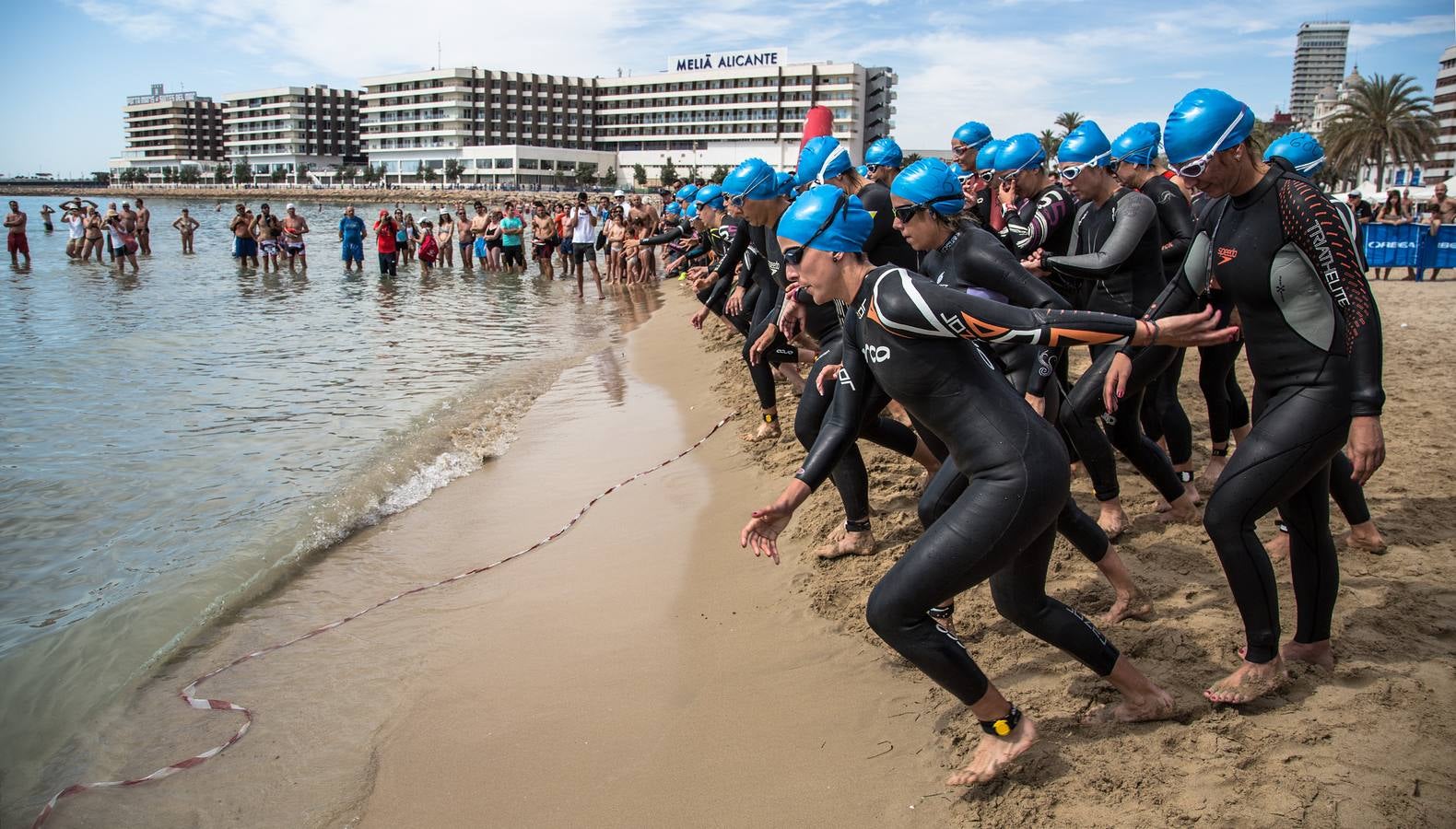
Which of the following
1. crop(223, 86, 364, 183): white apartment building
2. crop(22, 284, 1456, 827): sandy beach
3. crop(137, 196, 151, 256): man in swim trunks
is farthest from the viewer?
crop(223, 86, 364, 183): white apartment building

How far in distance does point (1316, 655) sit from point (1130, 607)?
2.24 feet

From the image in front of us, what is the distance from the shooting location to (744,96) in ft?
436

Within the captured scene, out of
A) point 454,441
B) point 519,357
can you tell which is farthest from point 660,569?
point 519,357

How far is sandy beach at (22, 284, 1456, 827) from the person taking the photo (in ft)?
9.36

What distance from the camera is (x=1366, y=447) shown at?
2.93 m

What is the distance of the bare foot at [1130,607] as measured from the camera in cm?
382

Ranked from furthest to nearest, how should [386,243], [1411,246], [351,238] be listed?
[351,238] < [386,243] < [1411,246]

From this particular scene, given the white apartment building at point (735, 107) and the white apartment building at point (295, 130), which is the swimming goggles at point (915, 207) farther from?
the white apartment building at point (295, 130)

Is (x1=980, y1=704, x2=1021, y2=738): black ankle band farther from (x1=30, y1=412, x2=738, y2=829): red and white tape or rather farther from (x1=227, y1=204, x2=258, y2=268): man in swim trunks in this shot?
(x1=227, y1=204, x2=258, y2=268): man in swim trunks

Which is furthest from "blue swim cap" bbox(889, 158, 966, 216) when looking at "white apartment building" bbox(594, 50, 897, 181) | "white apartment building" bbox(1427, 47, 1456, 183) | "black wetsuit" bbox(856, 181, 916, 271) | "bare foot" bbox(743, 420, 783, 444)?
Result: "white apartment building" bbox(594, 50, 897, 181)

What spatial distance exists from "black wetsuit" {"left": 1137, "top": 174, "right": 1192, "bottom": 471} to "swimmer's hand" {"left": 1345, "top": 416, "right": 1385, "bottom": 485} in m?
2.07

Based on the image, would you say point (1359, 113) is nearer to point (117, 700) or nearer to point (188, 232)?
point (188, 232)

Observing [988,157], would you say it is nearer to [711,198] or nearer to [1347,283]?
[1347,283]

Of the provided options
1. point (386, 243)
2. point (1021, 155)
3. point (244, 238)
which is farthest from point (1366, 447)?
point (244, 238)
